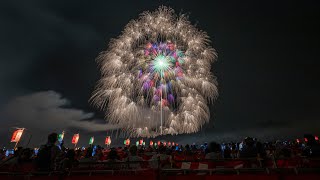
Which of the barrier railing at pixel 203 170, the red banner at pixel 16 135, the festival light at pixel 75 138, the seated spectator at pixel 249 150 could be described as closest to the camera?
the barrier railing at pixel 203 170

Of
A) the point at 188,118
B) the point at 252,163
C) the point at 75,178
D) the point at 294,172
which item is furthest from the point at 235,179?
the point at 188,118

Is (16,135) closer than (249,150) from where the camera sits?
No

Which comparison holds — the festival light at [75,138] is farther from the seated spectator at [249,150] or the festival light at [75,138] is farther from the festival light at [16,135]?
the seated spectator at [249,150]

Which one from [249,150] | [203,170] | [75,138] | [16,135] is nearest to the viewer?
[203,170]

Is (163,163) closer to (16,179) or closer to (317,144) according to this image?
(16,179)

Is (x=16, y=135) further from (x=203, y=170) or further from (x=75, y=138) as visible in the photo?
(x=203, y=170)

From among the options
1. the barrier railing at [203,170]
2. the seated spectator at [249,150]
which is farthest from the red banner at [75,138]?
the seated spectator at [249,150]

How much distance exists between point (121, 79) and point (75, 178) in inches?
733

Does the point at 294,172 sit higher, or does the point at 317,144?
the point at 317,144

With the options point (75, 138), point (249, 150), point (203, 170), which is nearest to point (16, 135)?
point (75, 138)

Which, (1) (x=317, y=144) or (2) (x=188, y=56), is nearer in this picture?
(1) (x=317, y=144)

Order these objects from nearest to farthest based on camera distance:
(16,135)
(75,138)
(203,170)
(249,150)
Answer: (203,170), (249,150), (16,135), (75,138)

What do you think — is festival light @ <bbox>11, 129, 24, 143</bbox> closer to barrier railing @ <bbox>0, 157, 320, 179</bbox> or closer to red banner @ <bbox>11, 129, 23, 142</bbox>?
red banner @ <bbox>11, 129, 23, 142</bbox>

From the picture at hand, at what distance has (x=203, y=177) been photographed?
497 cm
